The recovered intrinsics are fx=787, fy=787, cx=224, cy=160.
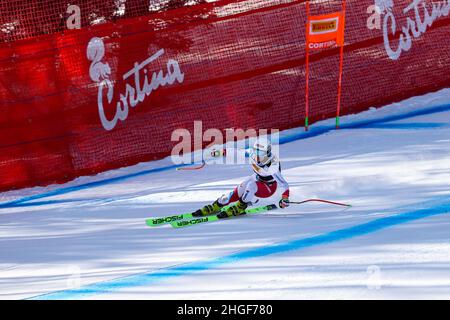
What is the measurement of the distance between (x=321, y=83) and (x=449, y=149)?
115 inches

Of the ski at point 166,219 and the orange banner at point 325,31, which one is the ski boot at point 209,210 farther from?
the orange banner at point 325,31

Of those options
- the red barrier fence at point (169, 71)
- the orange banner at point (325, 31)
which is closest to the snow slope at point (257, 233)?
the red barrier fence at point (169, 71)

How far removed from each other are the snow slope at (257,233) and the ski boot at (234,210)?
0.09 metres

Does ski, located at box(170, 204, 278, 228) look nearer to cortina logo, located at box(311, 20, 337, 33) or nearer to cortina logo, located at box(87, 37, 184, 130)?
cortina logo, located at box(87, 37, 184, 130)

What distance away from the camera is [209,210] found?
7.66 m

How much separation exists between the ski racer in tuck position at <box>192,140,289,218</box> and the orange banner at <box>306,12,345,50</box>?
12.8ft

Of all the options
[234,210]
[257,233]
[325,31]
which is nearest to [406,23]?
[325,31]

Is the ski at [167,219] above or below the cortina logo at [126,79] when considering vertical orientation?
below

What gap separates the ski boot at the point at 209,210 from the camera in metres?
7.64

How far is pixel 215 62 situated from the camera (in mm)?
11352

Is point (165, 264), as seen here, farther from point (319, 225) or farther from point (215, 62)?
point (215, 62)

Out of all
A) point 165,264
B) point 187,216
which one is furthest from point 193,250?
point 187,216

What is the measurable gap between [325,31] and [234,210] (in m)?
4.25

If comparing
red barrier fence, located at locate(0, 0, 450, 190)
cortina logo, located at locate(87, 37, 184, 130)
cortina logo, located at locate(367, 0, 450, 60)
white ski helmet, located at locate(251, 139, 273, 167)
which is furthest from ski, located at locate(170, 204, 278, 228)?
cortina logo, located at locate(367, 0, 450, 60)
